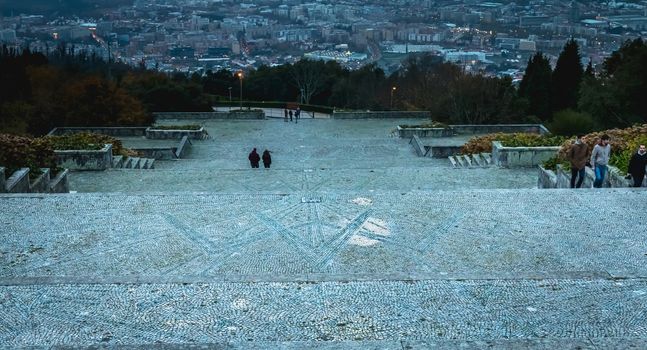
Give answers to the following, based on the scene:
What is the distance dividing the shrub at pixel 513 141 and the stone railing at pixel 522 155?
1.51 ft

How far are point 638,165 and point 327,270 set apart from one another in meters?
5.86

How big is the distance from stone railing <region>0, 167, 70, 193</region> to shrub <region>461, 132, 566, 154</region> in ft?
33.6

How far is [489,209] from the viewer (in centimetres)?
1012

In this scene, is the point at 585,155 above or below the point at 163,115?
above

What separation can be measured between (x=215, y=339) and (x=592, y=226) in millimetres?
5555

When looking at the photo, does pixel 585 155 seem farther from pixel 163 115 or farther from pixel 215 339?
pixel 163 115

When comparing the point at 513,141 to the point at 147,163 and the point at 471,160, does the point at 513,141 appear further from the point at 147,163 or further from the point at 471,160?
the point at 147,163

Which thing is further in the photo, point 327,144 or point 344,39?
point 344,39

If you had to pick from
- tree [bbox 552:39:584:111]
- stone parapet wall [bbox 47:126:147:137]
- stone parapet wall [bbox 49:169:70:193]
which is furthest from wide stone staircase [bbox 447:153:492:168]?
tree [bbox 552:39:584:111]

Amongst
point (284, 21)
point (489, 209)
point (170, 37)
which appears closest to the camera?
point (489, 209)

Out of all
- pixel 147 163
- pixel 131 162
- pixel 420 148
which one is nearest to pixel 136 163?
pixel 131 162

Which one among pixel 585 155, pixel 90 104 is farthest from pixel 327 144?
pixel 585 155

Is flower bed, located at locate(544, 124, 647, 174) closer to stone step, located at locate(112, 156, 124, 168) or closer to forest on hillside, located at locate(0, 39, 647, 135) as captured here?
forest on hillside, located at locate(0, 39, 647, 135)

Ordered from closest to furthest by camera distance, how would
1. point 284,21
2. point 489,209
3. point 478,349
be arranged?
point 478,349
point 489,209
point 284,21
